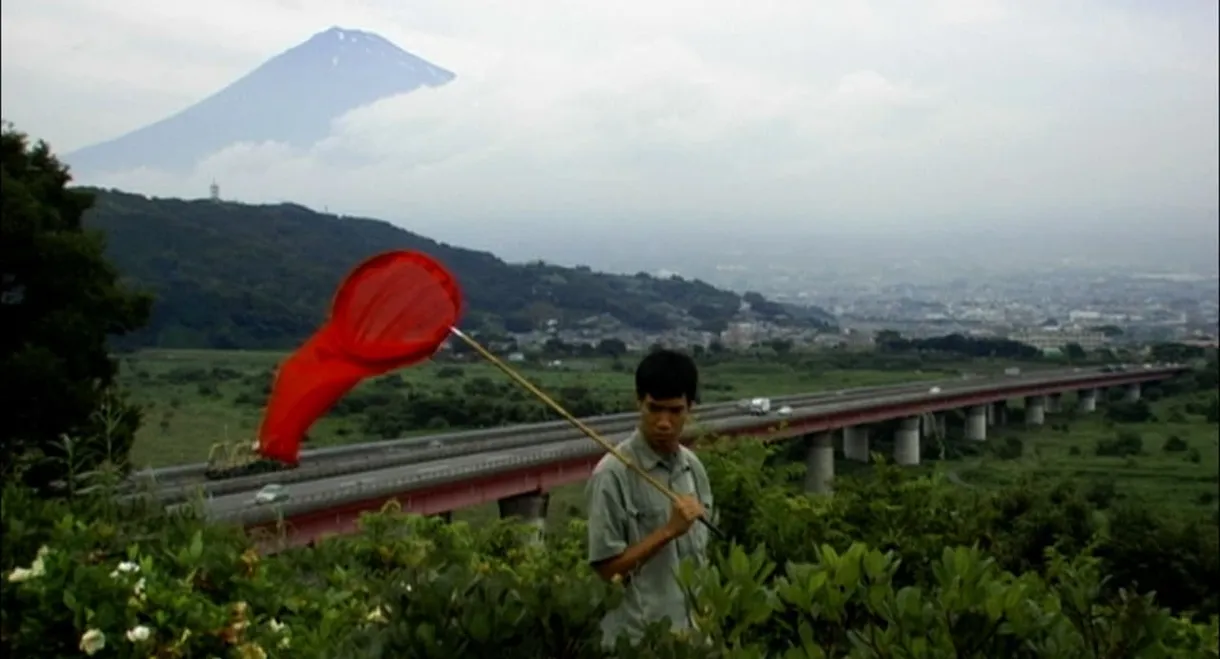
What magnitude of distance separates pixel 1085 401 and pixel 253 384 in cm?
2783

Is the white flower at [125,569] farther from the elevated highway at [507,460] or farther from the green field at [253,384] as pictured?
the green field at [253,384]

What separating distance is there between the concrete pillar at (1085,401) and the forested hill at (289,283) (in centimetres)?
1139

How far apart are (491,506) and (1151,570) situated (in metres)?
11.6

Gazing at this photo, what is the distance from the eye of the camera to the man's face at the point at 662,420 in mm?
3432

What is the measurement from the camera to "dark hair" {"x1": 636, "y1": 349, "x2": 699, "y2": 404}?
3.43m

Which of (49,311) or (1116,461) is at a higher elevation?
(49,311)

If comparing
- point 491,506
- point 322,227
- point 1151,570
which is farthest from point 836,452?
point 322,227

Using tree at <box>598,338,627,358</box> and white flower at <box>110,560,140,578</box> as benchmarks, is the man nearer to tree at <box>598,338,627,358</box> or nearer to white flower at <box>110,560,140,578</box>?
white flower at <box>110,560,140,578</box>

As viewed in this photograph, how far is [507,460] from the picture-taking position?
21703 millimetres

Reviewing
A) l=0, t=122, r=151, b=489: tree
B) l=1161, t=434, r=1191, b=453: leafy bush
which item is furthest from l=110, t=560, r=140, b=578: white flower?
l=1161, t=434, r=1191, b=453: leafy bush

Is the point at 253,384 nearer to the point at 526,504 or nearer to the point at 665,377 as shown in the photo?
the point at 526,504

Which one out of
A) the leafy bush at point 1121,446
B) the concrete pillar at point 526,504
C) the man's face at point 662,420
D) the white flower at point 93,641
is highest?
the man's face at point 662,420

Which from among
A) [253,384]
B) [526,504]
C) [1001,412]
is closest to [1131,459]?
[1001,412]

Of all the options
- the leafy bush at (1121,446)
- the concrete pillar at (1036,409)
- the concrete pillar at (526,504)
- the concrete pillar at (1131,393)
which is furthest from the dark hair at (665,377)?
the concrete pillar at (1131,393)
